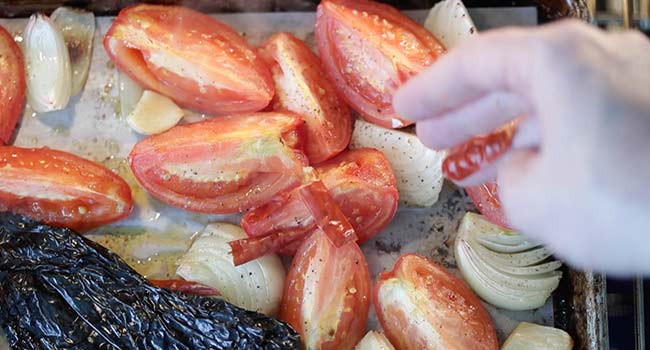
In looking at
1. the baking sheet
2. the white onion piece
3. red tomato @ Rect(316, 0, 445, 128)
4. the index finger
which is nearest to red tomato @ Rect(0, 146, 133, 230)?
the baking sheet

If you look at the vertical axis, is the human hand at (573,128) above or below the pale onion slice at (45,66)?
above

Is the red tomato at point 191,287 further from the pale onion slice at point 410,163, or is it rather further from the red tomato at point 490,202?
the red tomato at point 490,202

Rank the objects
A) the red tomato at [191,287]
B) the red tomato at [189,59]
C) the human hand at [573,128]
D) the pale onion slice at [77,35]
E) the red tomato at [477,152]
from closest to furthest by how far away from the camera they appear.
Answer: the human hand at [573,128] < the red tomato at [477,152] < the red tomato at [191,287] < the red tomato at [189,59] < the pale onion slice at [77,35]

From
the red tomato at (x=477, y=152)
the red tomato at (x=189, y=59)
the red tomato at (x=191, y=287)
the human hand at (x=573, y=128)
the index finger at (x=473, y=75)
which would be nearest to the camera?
the human hand at (x=573, y=128)

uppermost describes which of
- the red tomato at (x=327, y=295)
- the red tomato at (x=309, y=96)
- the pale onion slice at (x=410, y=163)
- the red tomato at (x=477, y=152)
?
the red tomato at (x=477, y=152)

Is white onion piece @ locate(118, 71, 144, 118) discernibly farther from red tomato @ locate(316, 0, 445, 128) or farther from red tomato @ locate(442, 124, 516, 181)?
red tomato @ locate(442, 124, 516, 181)

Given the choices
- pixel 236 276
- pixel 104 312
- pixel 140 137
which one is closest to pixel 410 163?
pixel 236 276

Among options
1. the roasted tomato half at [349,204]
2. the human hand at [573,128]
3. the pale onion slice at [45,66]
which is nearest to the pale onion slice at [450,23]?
the roasted tomato half at [349,204]

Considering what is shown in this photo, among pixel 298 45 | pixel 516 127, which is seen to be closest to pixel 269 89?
pixel 298 45
